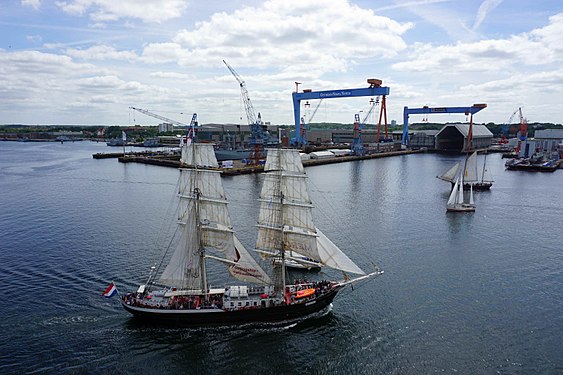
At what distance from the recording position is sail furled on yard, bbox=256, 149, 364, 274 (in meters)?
31.6

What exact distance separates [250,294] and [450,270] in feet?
58.3

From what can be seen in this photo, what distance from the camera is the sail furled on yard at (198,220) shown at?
30.0 meters

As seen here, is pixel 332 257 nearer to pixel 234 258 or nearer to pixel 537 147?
pixel 234 258

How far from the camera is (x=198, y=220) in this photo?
30.7 m

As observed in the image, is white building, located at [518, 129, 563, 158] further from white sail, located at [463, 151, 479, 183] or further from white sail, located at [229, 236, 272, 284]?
white sail, located at [229, 236, 272, 284]

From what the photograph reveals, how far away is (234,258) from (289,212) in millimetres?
5435

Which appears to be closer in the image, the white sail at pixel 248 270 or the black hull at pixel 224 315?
the black hull at pixel 224 315

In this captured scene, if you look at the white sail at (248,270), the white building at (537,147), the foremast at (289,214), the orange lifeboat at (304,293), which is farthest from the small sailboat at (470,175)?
the white building at (537,147)

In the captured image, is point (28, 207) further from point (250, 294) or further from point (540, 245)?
point (540, 245)

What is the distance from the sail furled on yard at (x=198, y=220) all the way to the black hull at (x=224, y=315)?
8.72ft

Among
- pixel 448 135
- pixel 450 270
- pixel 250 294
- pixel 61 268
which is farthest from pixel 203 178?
pixel 448 135

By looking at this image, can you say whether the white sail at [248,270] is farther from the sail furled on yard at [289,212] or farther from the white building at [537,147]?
the white building at [537,147]

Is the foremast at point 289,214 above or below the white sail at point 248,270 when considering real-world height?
above

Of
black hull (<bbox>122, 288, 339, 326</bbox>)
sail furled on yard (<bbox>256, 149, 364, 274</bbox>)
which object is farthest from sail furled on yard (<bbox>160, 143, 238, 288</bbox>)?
sail furled on yard (<bbox>256, 149, 364, 274</bbox>)
